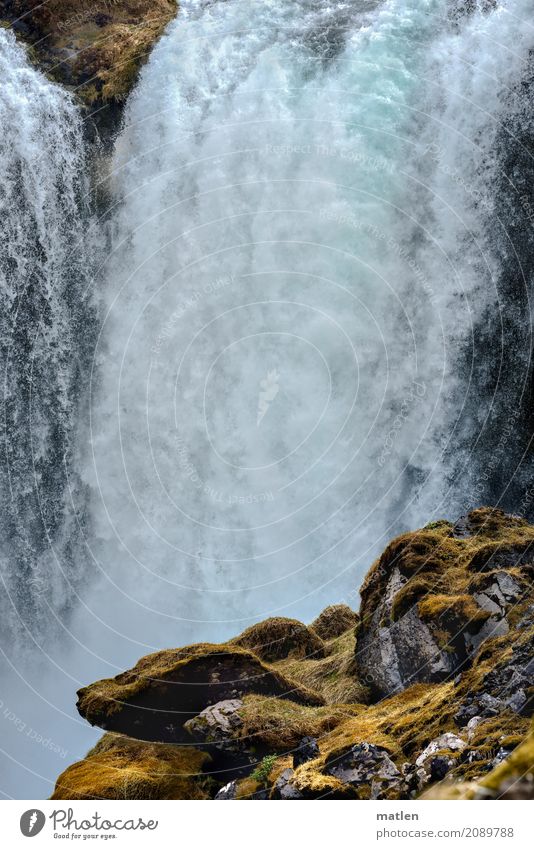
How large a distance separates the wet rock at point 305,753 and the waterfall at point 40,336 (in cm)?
2825

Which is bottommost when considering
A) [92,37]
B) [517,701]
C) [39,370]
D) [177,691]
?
[517,701]

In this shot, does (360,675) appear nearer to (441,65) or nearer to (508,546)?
(508,546)

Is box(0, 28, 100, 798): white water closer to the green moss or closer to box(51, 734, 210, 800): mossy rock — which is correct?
box(51, 734, 210, 800): mossy rock

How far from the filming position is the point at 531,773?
920cm

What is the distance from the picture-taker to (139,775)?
2675 centimetres

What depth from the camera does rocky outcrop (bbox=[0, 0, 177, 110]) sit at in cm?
5362

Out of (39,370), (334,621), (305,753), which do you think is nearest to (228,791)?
(305,753)

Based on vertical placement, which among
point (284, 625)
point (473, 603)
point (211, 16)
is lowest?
point (473, 603)

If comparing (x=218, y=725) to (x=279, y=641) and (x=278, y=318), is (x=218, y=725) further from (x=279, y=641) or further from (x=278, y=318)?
(x=278, y=318)

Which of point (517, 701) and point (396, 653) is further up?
point (396, 653)

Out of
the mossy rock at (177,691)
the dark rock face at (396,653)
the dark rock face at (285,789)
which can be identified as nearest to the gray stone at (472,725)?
the dark rock face at (285,789)

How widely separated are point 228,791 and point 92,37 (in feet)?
162

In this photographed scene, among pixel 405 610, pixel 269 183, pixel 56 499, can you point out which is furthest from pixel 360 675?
pixel 269 183
